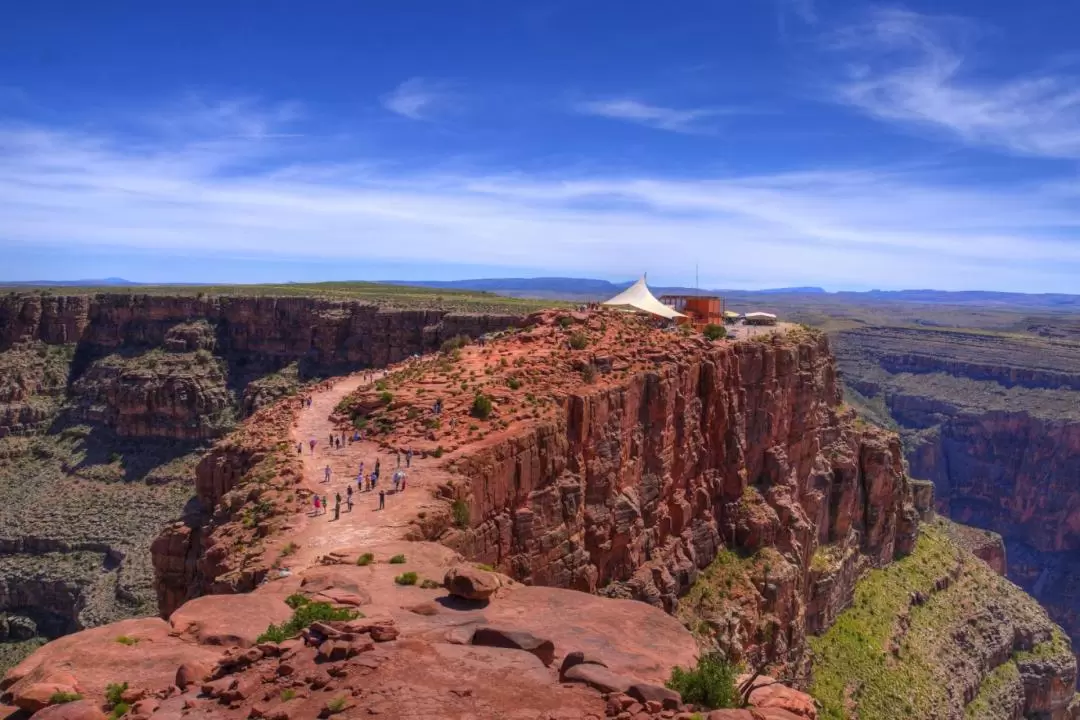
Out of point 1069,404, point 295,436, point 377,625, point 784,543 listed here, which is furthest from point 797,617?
point 1069,404

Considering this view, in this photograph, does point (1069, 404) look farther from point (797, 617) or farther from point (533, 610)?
point (533, 610)

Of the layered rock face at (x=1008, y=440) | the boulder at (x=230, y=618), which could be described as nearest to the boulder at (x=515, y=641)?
the boulder at (x=230, y=618)

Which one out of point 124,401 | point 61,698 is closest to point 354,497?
point 61,698

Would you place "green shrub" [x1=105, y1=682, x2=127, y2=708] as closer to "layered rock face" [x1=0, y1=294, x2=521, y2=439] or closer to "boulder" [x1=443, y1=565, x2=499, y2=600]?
"boulder" [x1=443, y1=565, x2=499, y2=600]

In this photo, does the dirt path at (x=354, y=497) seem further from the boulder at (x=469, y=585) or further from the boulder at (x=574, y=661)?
the boulder at (x=574, y=661)

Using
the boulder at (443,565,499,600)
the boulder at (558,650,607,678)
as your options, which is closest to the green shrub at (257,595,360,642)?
the boulder at (443,565,499,600)
